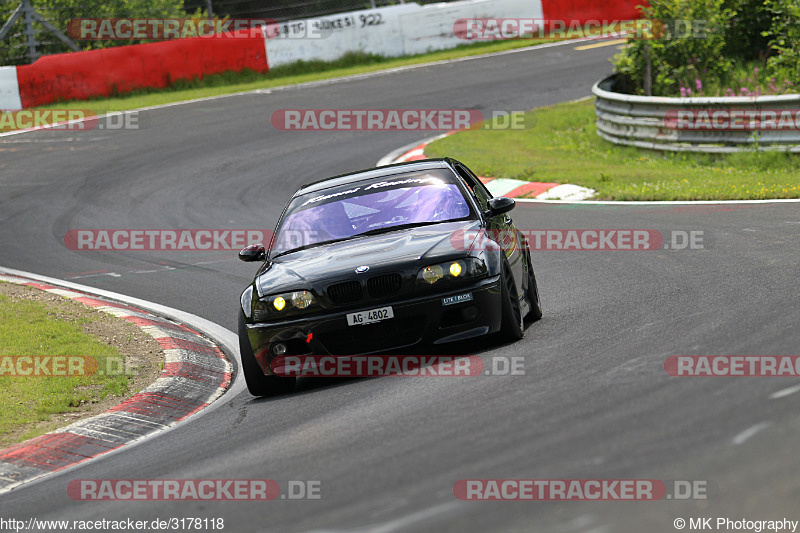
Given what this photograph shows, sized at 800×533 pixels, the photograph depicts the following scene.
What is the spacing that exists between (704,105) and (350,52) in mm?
14869

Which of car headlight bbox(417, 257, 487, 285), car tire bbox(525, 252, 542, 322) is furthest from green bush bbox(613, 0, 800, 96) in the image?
car headlight bbox(417, 257, 487, 285)

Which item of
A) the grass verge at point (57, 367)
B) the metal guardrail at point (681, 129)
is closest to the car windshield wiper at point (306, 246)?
→ the grass verge at point (57, 367)

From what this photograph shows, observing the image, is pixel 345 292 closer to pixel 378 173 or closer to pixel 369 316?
pixel 369 316

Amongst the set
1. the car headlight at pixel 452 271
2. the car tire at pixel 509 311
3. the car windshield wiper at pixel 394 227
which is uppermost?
the car windshield wiper at pixel 394 227

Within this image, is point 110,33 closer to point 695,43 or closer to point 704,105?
point 695,43

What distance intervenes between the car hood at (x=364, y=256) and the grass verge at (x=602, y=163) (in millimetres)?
7122

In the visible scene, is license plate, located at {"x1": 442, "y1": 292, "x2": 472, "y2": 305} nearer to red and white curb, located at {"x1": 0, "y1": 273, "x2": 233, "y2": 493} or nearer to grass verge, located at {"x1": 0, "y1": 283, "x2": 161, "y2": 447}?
red and white curb, located at {"x1": 0, "y1": 273, "x2": 233, "y2": 493}

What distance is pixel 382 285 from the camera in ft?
24.1

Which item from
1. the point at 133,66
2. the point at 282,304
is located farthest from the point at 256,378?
the point at 133,66

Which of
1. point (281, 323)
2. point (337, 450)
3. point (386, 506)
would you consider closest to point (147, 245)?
point (281, 323)

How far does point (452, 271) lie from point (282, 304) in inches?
45.4

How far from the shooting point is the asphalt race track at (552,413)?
14.4 feet

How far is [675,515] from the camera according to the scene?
4.06 meters

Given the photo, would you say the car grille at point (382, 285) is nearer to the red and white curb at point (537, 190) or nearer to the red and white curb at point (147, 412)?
the red and white curb at point (147, 412)
